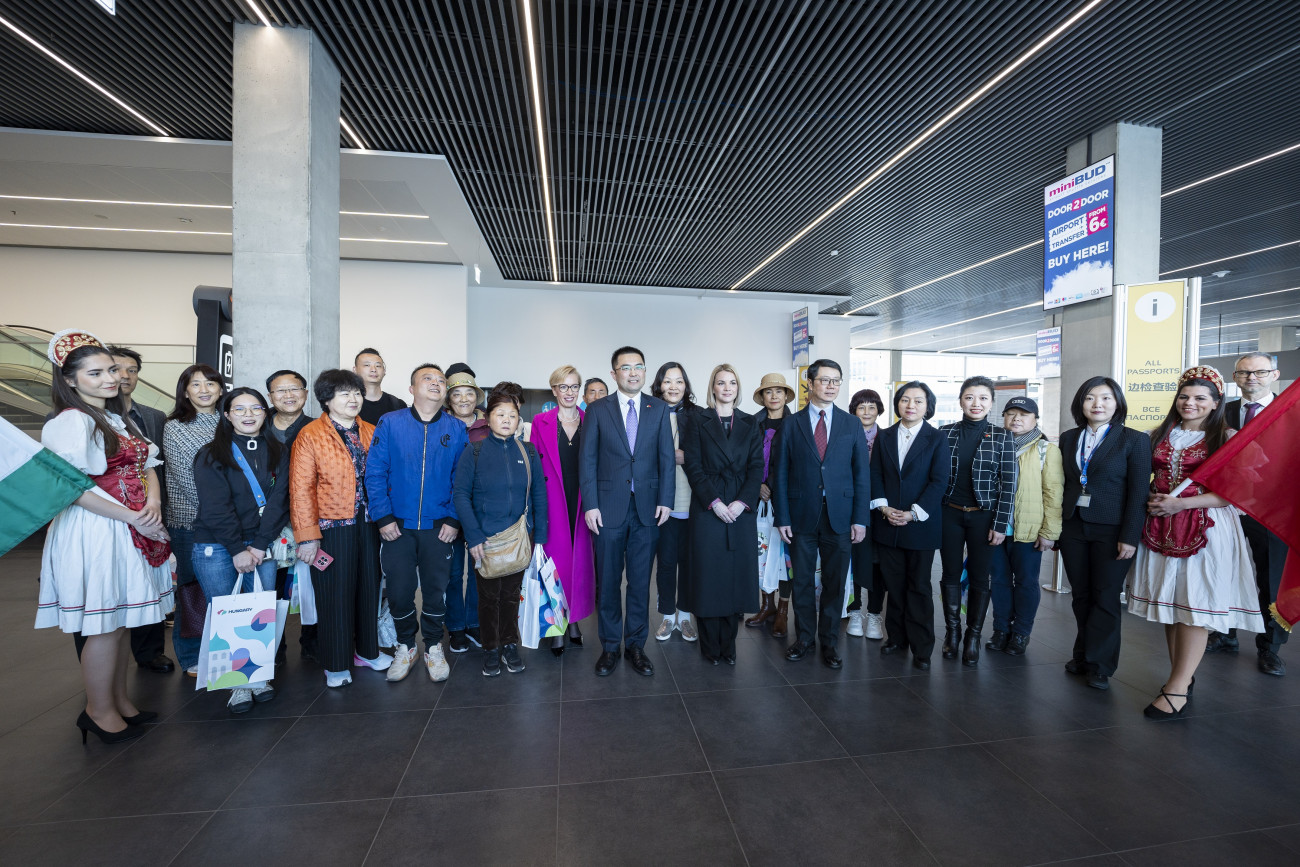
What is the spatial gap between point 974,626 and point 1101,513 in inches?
35.8

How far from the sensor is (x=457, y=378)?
3.29 m

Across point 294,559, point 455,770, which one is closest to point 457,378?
point 294,559

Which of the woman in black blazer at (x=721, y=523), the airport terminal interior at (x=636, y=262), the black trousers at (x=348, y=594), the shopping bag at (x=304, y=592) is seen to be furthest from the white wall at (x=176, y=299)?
the woman in black blazer at (x=721, y=523)

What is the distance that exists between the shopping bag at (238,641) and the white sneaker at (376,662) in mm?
586

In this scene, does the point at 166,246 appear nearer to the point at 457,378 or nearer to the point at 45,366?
the point at 45,366

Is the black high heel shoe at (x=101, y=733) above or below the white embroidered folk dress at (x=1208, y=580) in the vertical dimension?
below

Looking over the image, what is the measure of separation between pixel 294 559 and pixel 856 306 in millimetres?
13122

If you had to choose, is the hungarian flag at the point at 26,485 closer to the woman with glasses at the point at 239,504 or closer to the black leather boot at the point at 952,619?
the woman with glasses at the point at 239,504

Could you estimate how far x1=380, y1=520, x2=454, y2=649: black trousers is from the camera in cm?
293

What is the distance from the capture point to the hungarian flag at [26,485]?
203 cm

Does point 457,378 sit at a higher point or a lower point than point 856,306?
lower

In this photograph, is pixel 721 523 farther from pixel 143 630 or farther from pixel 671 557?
pixel 143 630

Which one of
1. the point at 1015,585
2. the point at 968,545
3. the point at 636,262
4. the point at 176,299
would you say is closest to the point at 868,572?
the point at 968,545

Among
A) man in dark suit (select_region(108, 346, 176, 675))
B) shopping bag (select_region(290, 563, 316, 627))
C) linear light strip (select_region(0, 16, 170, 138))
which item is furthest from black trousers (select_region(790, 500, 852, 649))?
linear light strip (select_region(0, 16, 170, 138))
